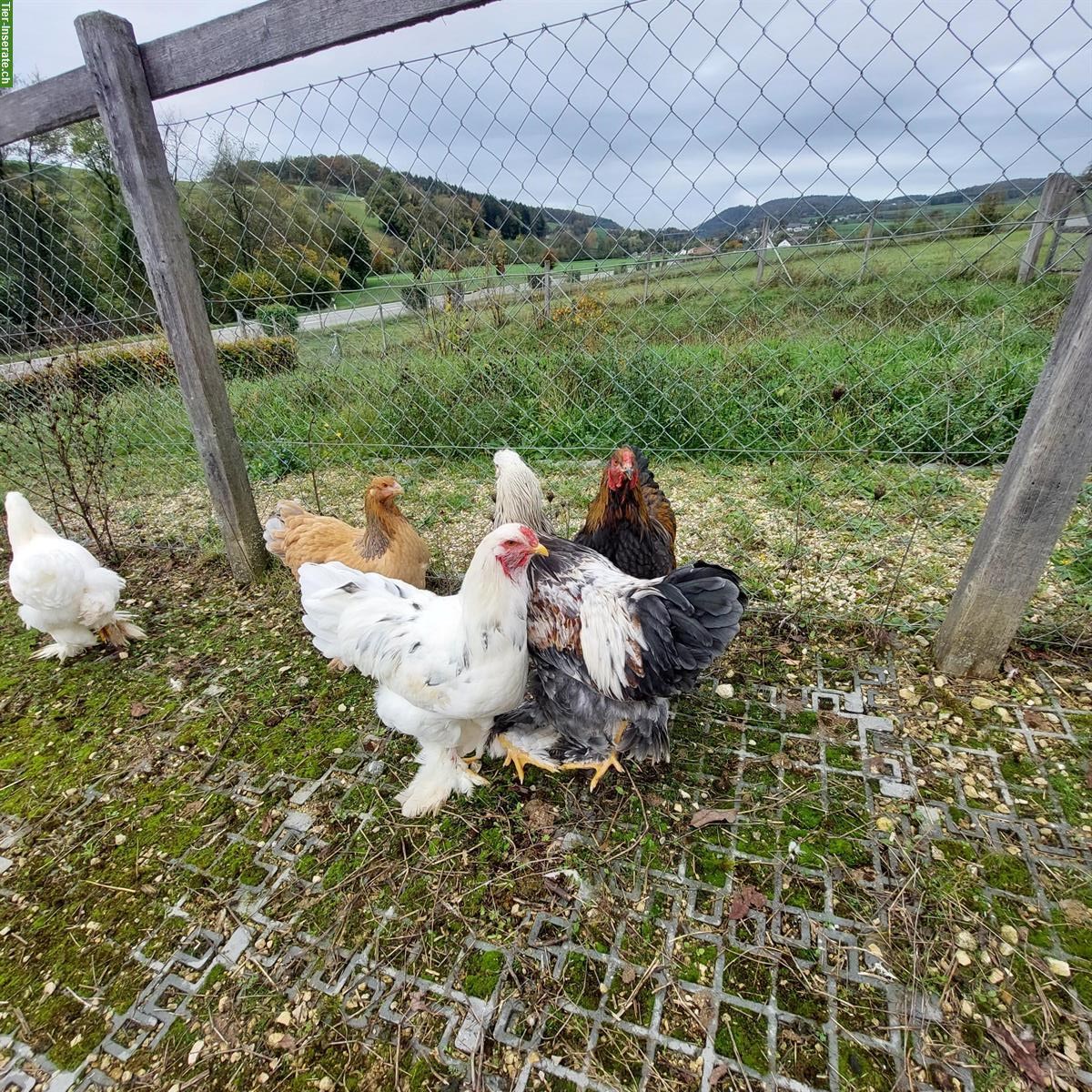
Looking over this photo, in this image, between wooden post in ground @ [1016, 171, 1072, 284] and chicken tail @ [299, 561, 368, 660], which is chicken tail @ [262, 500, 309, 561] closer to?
chicken tail @ [299, 561, 368, 660]

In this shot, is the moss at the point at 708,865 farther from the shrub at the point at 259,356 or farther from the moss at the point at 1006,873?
the shrub at the point at 259,356

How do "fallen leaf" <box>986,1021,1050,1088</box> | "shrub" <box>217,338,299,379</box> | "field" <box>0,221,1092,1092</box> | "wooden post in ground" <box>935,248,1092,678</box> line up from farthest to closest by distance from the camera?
1. "shrub" <box>217,338,299,379</box>
2. "wooden post in ground" <box>935,248,1092,678</box>
3. "field" <box>0,221,1092,1092</box>
4. "fallen leaf" <box>986,1021,1050,1088</box>

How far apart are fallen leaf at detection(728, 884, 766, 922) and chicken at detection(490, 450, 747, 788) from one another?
0.52 meters

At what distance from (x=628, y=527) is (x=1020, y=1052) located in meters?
1.93

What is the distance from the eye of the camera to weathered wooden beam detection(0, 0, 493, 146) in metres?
2.01

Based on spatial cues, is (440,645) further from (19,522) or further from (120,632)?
(19,522)

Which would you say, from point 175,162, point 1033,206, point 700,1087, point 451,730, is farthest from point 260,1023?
point 175,162

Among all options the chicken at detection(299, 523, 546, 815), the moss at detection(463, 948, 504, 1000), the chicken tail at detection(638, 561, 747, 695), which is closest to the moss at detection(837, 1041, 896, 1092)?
the moss at detection(463, 948, 504, 1000)

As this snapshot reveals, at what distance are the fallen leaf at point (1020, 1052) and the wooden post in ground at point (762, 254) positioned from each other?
279 centimetres

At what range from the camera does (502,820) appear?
1955 millimetres

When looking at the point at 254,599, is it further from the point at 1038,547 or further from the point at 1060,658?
the point at 1060,658

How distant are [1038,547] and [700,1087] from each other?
2063 mm

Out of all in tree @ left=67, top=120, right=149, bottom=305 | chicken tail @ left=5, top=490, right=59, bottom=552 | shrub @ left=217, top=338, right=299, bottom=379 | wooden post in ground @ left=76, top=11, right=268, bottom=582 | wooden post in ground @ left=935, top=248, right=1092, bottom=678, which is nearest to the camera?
wooden post in ground @ left=935, top=248, right=1092, bottom=678

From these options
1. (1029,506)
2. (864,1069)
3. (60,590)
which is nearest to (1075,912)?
(864,1069)
